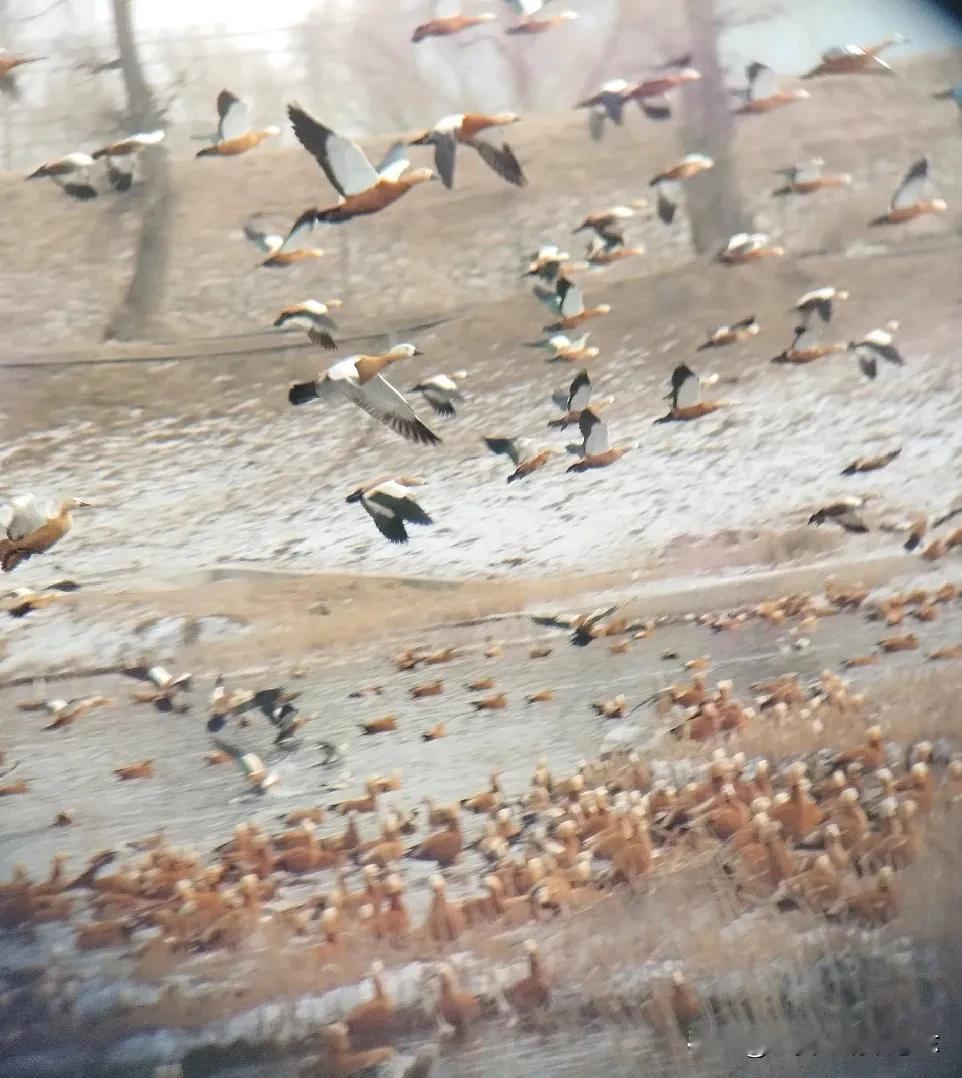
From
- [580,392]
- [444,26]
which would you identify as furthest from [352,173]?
[580,392]

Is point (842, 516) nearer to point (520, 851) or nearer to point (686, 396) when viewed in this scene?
point (686, 396)

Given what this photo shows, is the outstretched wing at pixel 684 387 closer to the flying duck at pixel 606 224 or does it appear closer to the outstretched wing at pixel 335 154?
the flying duck at pixel 606 224

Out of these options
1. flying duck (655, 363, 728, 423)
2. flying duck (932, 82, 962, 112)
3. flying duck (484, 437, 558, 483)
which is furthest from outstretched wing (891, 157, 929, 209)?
flying duck (484, 437, 558, 483)

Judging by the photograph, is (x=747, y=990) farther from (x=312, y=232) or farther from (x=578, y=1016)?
(x=312, y=232)

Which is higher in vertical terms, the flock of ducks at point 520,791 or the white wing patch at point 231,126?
the white wing patch at point 231,126

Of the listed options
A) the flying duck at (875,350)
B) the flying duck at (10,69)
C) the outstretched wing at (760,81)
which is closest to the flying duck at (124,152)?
the flying duck at (10,69)

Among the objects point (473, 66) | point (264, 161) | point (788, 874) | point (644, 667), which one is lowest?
point (788, 874)

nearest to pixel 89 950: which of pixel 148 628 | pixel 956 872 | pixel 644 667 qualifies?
pixel 148 628
